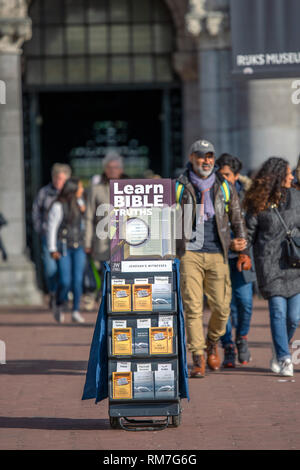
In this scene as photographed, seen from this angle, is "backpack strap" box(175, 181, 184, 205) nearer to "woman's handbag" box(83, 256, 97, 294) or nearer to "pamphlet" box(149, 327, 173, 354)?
"pamphlet" box(149, 327, 173, 354)

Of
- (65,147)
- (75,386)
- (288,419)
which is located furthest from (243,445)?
(65,147)

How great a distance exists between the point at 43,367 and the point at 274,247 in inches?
89.7

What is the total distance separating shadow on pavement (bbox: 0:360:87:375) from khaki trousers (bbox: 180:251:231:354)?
1.11 metres

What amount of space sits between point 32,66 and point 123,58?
1404 mm

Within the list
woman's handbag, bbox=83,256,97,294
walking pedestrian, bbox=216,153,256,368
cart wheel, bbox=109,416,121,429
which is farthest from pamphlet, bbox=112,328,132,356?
woman's handbag, bbox=83,256,97,294

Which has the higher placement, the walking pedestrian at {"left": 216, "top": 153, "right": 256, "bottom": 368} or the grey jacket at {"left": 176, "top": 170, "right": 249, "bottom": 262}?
the grey jacket at {"left": 176, "top": 170, "right": 249, "bottom": 262}

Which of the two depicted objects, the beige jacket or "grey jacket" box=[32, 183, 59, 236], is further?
"grey jacket" box=[32, 183, 59, 236]

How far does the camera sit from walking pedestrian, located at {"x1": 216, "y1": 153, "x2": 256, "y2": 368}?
9.70 metres

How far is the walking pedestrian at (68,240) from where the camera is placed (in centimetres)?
1307

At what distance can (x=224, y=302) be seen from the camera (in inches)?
362

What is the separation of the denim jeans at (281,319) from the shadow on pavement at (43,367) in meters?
1.64

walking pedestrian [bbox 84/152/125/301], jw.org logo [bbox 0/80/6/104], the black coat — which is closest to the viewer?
the black coat

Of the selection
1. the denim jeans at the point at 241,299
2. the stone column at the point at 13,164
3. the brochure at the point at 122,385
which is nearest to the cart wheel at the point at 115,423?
the brochure at the point at 122,385

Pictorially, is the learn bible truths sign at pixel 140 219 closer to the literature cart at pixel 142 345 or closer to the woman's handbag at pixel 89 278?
the literature cart at pixel 142 345
